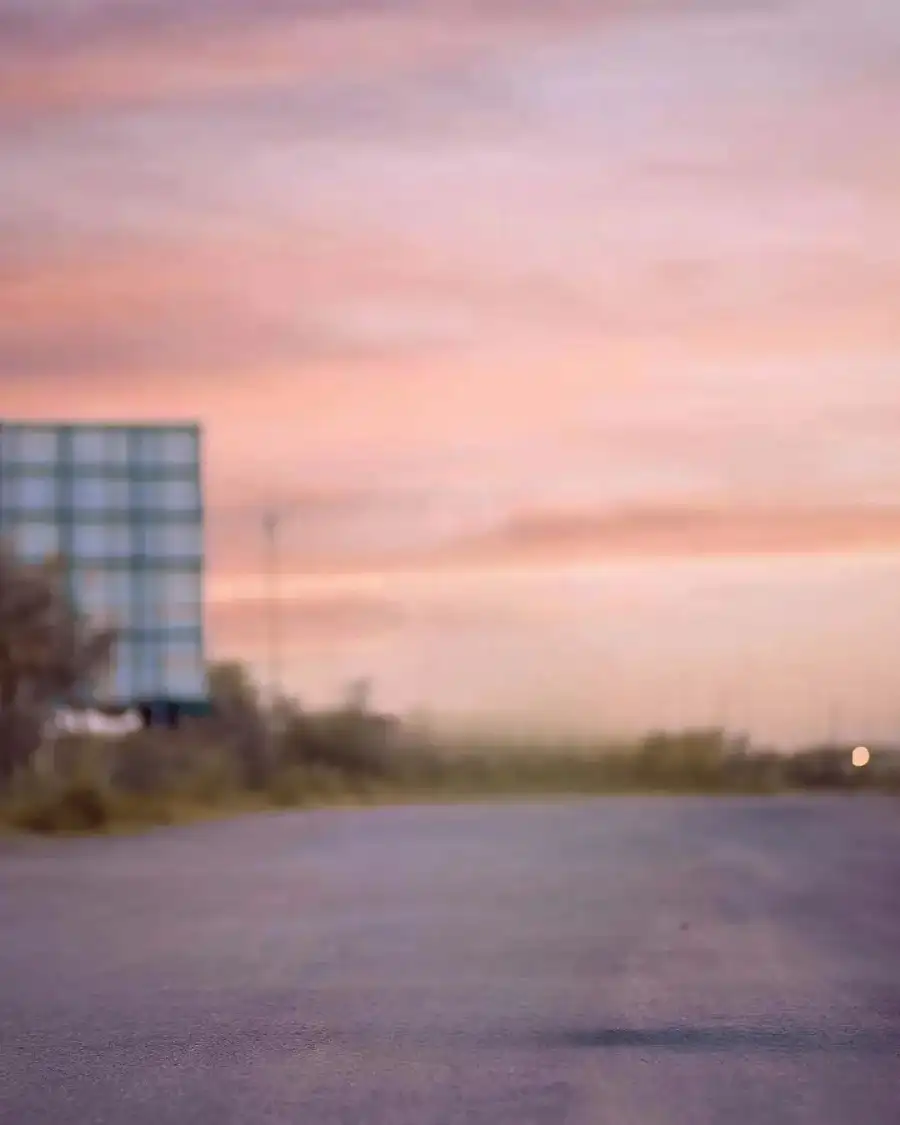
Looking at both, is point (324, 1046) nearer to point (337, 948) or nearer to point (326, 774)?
point (337, 948)

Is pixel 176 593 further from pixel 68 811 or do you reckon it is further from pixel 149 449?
pixel 68 811

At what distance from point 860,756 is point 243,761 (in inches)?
1187

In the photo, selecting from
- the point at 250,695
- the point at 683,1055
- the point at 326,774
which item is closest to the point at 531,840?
the point at 683,1055

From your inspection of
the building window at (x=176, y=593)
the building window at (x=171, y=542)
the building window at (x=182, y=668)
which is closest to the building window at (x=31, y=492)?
the building window at (x=171, y=542)

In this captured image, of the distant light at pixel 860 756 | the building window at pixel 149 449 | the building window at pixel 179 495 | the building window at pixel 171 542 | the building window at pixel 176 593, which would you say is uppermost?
the building window at pixel 149 449

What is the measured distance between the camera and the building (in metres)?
70.1

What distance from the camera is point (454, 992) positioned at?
15.8 metres

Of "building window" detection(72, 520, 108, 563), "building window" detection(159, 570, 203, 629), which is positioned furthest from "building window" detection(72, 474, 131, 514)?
"building window" detection(159, 570, 203, 629)

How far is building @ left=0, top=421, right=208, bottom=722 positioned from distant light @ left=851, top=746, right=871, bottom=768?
38743mm

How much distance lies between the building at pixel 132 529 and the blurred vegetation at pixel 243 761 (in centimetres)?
226

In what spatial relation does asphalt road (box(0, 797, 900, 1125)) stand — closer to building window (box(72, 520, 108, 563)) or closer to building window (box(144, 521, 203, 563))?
building window (box(144, 521, 203, 563))

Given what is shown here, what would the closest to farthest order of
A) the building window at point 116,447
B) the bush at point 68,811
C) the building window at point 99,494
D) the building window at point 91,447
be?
the bush at point 68,811 → the building window at point 99,494 → the building window at point 116,447 → the building window at point 91,447

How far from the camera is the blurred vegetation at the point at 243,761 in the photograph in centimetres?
5438

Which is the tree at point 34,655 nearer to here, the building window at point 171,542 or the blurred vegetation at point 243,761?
the blurred vegetation at point 243,761
